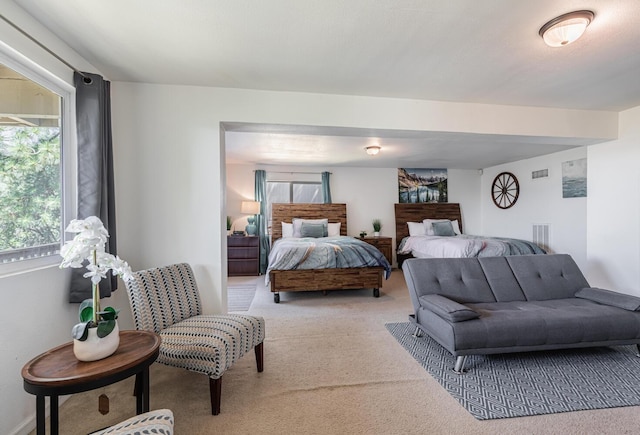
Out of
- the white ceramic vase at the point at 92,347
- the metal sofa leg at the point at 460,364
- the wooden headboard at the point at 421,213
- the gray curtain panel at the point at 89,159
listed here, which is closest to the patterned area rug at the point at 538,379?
the metal sofa leg at the point at 460,364

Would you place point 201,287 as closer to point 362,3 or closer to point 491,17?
point 362,3

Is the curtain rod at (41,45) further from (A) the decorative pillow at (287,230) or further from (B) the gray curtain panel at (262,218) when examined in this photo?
(A) the decorative pillow at (287,230)

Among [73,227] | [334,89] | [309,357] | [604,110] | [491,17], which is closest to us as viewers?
[73,227]

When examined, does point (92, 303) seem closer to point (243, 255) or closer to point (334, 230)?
point (243, 255)

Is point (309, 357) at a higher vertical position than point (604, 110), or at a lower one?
lower

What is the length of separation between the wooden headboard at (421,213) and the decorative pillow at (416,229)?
0.15m

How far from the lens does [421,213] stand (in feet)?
21.9

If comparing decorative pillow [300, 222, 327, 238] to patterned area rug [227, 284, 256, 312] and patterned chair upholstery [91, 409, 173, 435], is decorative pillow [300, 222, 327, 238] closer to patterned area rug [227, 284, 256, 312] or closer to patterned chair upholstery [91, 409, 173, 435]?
patterned area rug [227, 284, 256, 312]

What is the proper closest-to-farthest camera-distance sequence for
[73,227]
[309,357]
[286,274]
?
[73,227]
[309,357]
[286,274]

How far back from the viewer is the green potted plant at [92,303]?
1318mm

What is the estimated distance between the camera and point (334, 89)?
2.61 m

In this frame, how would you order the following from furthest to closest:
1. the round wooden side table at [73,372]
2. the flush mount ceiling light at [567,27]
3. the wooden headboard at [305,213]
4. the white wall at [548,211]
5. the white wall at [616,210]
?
the wooden headboard at [305,213], the white wall at [548,211], the white wall at [616,210], the flush mount ceiling light at [567,27], the round wooden side table at [73,372]

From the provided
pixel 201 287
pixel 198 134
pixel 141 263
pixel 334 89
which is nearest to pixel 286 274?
pixel 201 287

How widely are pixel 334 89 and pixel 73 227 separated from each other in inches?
86.8
